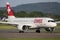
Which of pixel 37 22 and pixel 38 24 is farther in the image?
pixel 37 22

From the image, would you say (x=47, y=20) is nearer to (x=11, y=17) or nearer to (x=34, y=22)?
(x=34, y=22)

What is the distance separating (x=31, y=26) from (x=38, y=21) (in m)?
1.84

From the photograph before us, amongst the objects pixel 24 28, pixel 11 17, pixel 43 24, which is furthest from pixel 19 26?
pixel 11 17

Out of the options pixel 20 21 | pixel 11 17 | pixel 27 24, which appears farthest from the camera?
pixel 11 17

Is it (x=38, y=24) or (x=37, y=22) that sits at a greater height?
(x=37, y=22)

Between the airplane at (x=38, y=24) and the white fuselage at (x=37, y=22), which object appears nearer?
the white fuselage at (x=37, y=22)

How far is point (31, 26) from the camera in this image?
2168 inches

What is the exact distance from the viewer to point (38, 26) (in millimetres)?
54781

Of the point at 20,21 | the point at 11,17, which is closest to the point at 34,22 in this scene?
the point at 20,21

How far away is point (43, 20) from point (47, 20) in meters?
0.80

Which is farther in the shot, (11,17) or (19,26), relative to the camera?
(11,17)

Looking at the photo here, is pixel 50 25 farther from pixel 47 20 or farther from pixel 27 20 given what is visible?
pixel 27 20

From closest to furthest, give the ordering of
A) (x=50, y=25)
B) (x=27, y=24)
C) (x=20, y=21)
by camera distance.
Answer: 1. (x=50, y=25)
2. (x=27, y=24)
3. (x=20, y=21)

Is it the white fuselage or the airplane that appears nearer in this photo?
the white fuselage
